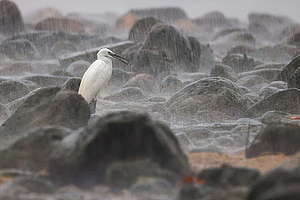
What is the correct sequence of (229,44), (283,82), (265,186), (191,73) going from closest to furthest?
(265,186) → (283,82) → (191,73) → (229,44)

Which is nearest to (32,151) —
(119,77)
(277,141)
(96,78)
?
(277,141)

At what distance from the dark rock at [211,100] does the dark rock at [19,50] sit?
10.8 meters

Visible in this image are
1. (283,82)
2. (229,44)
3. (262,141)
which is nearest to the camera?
(262,141)

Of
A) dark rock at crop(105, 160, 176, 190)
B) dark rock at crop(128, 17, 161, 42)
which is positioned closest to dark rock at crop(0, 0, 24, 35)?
dark rock at crop(128, 17, 161, 42)

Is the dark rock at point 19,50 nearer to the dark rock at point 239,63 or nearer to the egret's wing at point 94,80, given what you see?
the dark rock at point 239,63

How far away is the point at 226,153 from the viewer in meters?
8.75

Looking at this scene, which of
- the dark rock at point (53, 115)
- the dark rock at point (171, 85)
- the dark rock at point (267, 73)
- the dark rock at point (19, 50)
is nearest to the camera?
the dark rock at point (53, 115)

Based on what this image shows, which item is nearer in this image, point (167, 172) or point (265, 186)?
point (265, 186)

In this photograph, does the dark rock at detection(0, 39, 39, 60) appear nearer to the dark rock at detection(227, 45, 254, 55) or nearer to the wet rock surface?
the wet rock surface

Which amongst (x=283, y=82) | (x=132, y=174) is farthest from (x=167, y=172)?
(x=283, y=82)

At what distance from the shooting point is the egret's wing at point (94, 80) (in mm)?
11469

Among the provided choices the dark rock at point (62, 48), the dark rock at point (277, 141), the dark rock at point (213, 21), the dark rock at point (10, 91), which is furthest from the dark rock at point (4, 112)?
the dark rock at point (213, 21)

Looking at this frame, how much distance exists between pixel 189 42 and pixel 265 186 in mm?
13463

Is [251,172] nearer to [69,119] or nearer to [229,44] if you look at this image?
[69,119]
